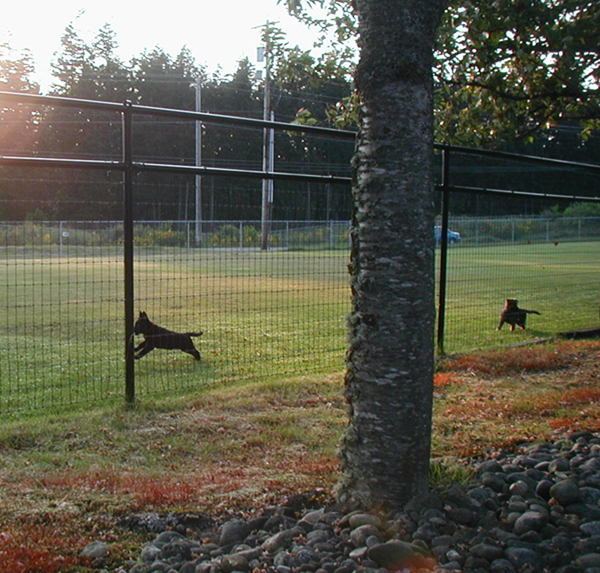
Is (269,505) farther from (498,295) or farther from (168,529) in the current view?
(498,295)

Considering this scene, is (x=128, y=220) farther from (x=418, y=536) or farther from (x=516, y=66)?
(x=516, y=66)

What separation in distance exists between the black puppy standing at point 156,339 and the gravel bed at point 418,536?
4213mm

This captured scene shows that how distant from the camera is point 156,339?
7.71m

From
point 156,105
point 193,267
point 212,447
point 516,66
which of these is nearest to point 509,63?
point 516,66

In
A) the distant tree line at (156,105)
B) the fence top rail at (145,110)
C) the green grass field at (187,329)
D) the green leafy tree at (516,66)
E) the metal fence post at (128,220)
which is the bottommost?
the green grass field at (187,329)

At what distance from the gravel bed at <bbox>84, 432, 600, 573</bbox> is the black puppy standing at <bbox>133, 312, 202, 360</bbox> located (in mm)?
4213

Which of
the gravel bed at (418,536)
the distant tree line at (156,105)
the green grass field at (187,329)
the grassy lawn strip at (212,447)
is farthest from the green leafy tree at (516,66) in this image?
the distant tree line at (156,105)

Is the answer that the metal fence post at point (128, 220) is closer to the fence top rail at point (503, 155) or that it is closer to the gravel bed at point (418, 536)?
the gravel bed at point (418, 536)

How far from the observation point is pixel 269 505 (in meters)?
3.70

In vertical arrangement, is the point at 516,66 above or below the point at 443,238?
above

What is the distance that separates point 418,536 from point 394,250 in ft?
4.31

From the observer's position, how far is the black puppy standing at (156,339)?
7.57 meters

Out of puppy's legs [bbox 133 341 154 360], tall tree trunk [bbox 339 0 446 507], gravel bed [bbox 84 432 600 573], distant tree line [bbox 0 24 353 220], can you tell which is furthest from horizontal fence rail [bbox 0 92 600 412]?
distant tree line [bbox 0 24 353 220]

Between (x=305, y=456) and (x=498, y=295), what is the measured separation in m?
12.4
